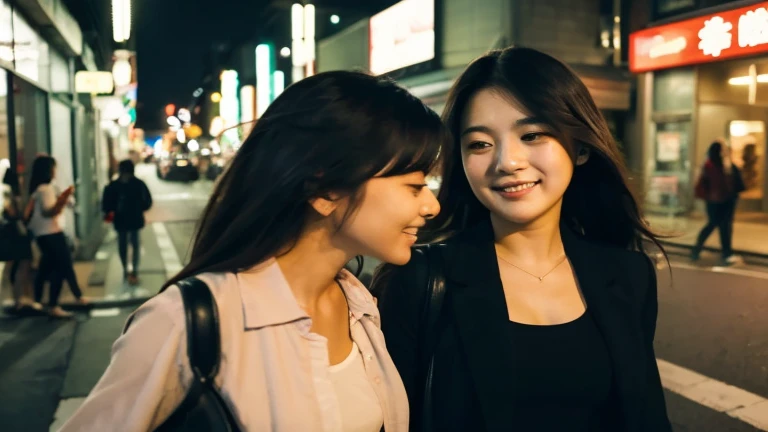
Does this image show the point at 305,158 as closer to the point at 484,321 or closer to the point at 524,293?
the point at 484,321

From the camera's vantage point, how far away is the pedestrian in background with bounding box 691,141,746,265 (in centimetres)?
1043

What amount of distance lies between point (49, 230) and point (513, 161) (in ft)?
24.3

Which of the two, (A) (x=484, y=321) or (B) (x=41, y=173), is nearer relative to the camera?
(A) (x=484, y=321)

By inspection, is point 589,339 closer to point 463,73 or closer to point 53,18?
point 463,73

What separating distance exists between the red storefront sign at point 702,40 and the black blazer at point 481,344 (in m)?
12.8

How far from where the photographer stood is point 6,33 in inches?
334

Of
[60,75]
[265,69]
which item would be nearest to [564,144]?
[60,75]

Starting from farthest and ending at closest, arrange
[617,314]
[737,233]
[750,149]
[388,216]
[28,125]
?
[750,149] → [737,233] → [28,125] → [617,314] → [388,216]

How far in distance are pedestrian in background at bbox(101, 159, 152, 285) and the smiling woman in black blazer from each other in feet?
27.1

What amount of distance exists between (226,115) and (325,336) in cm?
7071

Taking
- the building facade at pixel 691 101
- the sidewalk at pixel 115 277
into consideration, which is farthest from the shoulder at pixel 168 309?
the building facade at pixel 691 101

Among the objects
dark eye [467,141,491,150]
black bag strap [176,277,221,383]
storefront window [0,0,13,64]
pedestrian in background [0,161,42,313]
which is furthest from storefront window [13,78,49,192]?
black bag strap [176,277,221,383]

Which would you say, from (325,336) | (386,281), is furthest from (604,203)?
(325,336)

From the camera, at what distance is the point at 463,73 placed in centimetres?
224
